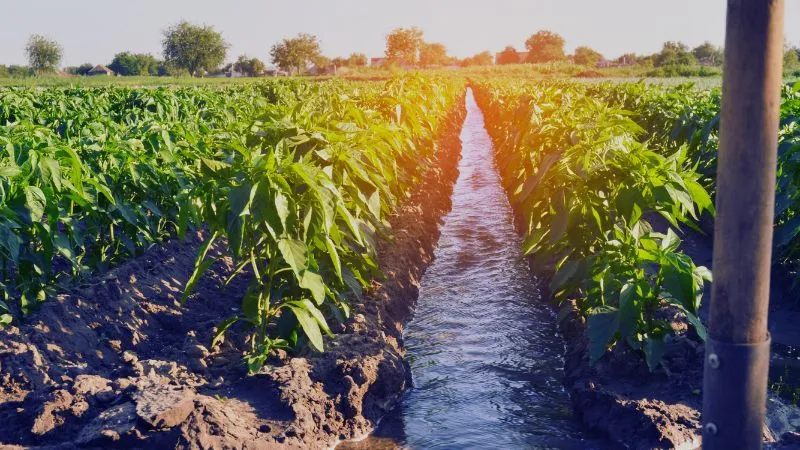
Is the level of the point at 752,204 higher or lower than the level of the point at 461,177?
higher

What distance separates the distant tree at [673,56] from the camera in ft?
228

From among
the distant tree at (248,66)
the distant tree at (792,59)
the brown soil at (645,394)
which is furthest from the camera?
the distant tree at (248,66)

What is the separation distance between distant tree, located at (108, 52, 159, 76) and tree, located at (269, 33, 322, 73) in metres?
29.7

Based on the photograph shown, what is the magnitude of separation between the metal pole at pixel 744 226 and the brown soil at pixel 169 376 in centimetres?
221

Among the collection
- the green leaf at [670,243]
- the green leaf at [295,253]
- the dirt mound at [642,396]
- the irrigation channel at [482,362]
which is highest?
the green leaf at [295,253]

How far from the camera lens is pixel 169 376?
14.4ft

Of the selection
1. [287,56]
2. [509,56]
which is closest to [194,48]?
[287,56]

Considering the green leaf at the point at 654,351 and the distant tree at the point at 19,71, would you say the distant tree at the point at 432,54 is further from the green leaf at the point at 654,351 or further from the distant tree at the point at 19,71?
the green leaf at the point at 654,351

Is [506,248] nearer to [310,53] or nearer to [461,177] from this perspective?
[461,177]

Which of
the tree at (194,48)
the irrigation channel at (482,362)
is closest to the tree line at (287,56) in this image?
the tree at (194,48)

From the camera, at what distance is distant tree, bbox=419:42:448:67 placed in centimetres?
10531

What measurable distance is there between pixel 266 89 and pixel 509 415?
20.9 meters

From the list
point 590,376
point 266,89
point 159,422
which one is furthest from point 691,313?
point 266,89

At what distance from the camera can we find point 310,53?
89.8m
